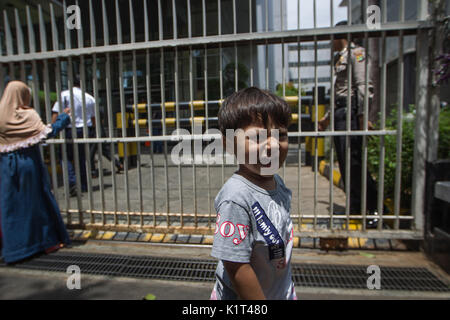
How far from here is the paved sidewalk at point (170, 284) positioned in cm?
243

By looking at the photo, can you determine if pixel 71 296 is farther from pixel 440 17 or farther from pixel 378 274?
pixel 440 17

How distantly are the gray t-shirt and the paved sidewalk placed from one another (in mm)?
1308

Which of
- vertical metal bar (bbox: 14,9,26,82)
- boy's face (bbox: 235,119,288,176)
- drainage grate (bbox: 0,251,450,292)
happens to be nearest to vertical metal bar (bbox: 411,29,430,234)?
drainage grate (bbox: 0,251,450,292)

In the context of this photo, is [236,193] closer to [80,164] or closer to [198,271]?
[198,271]

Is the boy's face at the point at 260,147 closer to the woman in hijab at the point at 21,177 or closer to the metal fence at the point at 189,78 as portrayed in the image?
the metal fence at the point at 189,78

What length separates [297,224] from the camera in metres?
3.28

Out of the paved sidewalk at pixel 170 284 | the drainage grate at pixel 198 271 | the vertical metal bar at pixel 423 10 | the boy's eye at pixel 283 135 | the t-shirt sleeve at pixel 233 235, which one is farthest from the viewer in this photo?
the vertical metal bar at pixel 423 10

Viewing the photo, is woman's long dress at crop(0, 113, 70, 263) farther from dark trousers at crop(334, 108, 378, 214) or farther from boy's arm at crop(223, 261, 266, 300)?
dark trousers at crop(334, 108, 378, 214)

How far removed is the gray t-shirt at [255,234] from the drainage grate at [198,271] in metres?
1.46

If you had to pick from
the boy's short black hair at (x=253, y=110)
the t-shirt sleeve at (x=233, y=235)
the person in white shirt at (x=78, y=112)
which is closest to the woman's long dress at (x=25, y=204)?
the person in white shirt at (x=78, y=112)

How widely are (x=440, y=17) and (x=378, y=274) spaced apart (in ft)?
7.78

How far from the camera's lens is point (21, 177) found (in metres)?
3.17

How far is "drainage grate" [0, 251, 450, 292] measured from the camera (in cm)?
255

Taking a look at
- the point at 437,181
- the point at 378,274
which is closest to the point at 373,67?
the point at 437,181
